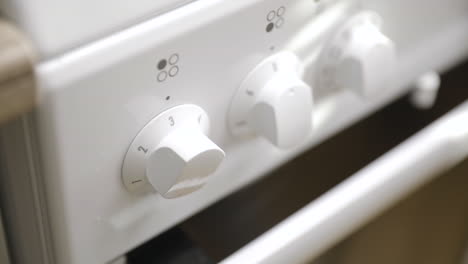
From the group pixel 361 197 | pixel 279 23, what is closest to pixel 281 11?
pixel 279 23

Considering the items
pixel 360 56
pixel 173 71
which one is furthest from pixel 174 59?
pixel 360 56

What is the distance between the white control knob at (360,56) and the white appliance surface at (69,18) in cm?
15

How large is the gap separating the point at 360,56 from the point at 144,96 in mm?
150

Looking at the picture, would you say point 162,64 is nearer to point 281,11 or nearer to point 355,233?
point 281,11

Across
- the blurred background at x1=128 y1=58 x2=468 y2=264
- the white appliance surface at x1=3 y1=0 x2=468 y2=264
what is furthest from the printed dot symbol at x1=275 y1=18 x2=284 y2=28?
the blurred background at x1=128 y1=58 x2=468 y2=264

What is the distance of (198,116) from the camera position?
13.8 inches

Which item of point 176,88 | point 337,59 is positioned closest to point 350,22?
point 337,59

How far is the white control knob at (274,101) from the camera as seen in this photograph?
374 millimetres

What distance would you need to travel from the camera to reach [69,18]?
0.91ft

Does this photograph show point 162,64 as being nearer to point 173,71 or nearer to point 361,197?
point 173,71

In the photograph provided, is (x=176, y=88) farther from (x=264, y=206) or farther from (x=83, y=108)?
Result: (x=264, y=206)

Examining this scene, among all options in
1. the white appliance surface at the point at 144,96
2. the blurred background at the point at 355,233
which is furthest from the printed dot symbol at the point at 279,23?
the blurred background at the point at 355,233

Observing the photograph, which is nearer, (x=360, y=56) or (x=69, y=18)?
(x=69, y=18)

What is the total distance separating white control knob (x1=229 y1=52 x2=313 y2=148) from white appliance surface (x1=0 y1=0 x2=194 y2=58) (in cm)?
9
